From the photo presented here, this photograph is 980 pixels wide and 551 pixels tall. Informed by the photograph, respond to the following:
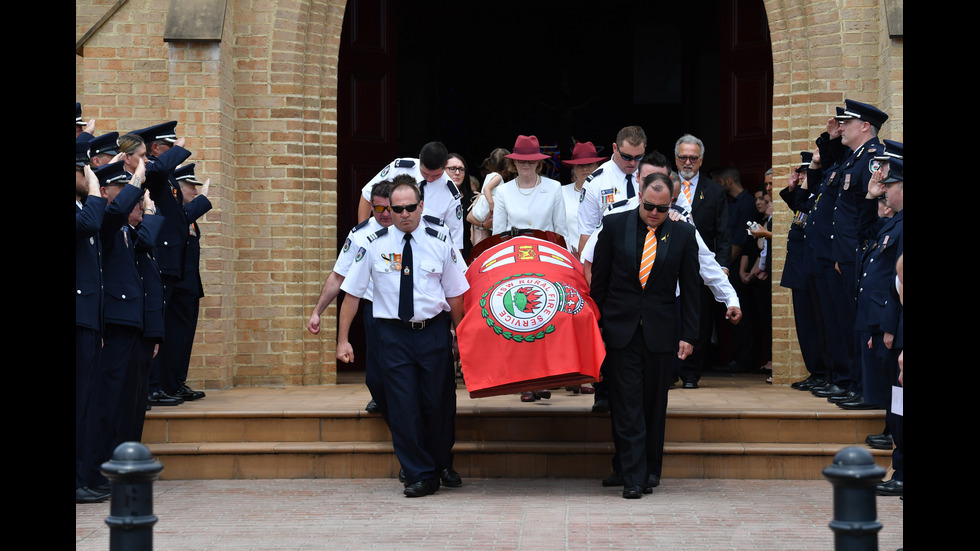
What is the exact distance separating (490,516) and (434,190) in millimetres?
2778

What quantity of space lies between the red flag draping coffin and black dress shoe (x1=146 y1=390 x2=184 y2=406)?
298 cm

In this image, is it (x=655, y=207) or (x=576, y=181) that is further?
(x=576, y=181)

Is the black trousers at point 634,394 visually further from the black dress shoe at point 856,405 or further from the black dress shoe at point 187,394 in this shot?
the black dress shoe at point 187,394

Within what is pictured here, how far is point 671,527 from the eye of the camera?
6.41m

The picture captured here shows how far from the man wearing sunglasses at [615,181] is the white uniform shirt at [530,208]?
14.4 inches

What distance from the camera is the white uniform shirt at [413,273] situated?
7.44 metres

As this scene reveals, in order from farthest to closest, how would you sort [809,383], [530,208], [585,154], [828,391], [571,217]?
1. [809,383]
2. [571,217]
3. [585,154]
4. [828,391]
5. [530,208]

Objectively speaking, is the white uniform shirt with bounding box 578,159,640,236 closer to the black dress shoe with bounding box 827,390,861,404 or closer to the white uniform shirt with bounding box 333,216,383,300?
the white uniform shirt with bounding box 333,216,383,300

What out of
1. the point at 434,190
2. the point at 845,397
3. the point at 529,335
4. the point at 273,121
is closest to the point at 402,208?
the point at 529,335

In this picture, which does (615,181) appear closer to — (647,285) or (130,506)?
(647,285)

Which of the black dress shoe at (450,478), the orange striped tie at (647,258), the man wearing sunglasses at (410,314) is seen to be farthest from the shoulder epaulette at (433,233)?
the black dress shoe at (450,478)

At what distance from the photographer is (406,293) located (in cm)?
740

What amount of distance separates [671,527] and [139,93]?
6571mm

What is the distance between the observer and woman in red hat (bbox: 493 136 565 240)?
8.92 meters
